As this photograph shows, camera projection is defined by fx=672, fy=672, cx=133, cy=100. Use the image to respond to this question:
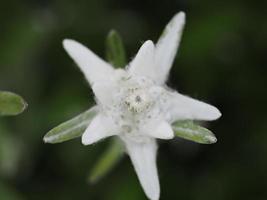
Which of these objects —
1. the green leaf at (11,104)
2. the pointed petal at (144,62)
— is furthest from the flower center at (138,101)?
the green leaf at (11,104)

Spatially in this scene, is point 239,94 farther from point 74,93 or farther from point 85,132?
point 85,132

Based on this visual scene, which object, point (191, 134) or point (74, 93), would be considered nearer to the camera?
point (191, 134)

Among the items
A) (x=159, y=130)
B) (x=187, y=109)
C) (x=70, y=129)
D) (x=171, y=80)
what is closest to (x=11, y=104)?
(x=70, y=129)

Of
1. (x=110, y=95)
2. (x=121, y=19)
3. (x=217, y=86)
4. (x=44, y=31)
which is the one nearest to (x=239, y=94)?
(x=217, y=86)

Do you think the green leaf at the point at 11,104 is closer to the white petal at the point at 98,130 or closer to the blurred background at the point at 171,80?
the white petal at the point at 98,130

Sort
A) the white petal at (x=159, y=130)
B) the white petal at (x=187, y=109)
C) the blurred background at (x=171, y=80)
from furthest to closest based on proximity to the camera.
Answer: the blurred background at (x=171, y=80)
the white petal at (x=187, y=109)
the white petal at (x=159, y=130)

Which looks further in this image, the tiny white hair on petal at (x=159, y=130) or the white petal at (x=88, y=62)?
the white petal at (x=88, y=62)
